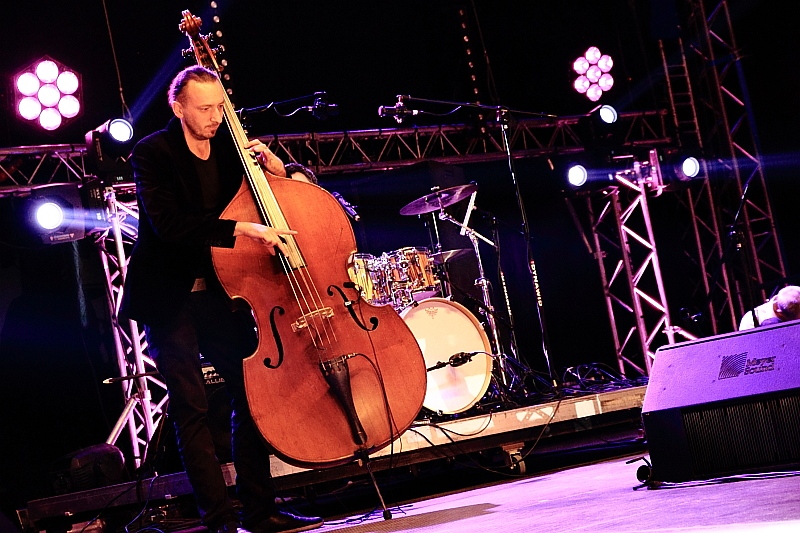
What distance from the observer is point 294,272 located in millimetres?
3248

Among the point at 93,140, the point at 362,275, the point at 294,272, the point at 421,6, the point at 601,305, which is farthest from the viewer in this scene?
the point at 601,305

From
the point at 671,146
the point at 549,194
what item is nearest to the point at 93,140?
the point at 549,194

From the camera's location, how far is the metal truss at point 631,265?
9305 millimetres

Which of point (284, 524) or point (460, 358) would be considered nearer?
point (284, 524)

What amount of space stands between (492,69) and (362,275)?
5.11 metres

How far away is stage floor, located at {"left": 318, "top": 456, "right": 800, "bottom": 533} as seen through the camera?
89.2 inches

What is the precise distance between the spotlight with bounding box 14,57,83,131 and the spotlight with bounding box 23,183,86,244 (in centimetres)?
66

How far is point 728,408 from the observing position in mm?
2863

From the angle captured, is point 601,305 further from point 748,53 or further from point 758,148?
point 748,53

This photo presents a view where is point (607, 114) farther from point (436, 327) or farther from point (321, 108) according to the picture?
point (321, 108)

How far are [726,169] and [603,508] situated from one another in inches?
293

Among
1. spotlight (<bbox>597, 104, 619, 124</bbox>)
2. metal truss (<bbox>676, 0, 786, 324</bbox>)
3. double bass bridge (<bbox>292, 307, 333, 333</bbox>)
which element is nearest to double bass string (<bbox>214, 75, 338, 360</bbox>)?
double bass bridge (<bbox>292, 307, 333, 333</bbox>)

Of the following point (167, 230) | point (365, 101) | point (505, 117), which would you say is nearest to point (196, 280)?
point (167, 230)

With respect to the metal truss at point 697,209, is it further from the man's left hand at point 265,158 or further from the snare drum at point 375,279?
the man's left hand at point 265,158
